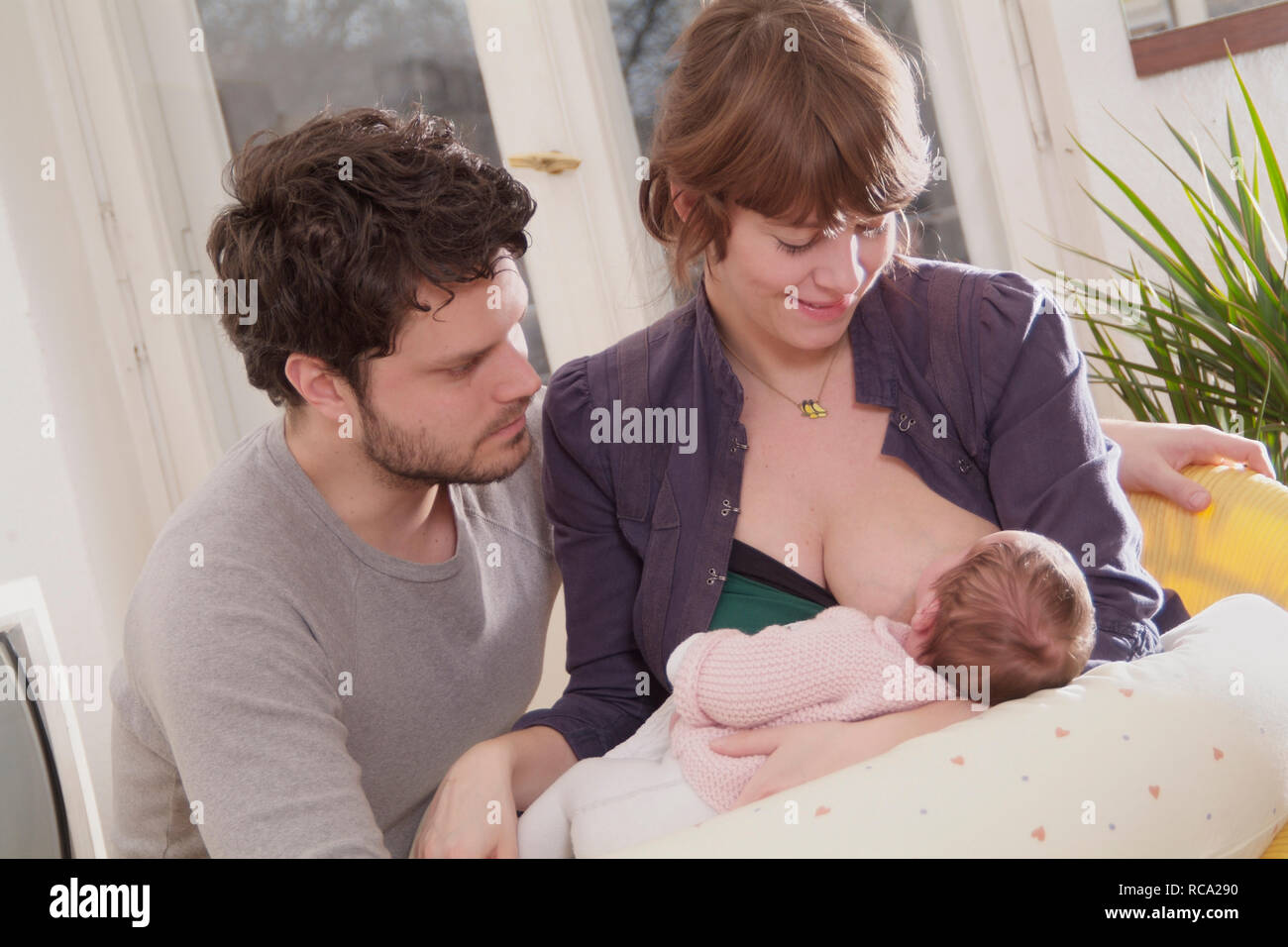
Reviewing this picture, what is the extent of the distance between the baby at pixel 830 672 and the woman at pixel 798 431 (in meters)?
0.04

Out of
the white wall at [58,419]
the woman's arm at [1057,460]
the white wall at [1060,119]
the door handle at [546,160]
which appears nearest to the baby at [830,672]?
the woman's arm at [1057,460]

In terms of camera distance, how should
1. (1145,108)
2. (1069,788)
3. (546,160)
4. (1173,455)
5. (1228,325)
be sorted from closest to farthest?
1. (1069,788)
2. (1173,455)
3. (1228,325)
4. (1145,108)
5. (546,160)

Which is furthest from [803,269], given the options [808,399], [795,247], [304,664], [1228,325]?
[1228,325]

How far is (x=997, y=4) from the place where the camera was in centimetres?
233

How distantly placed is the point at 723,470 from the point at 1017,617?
454 mm

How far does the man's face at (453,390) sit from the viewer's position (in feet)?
4.67

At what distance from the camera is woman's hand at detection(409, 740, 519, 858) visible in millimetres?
1266

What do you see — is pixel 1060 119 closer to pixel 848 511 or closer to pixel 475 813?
pixel 848 511

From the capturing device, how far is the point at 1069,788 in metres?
0.99

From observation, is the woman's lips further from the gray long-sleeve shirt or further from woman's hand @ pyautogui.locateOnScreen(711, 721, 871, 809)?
the gray long-sleeve shirt

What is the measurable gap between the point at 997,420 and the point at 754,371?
0.34 metres
